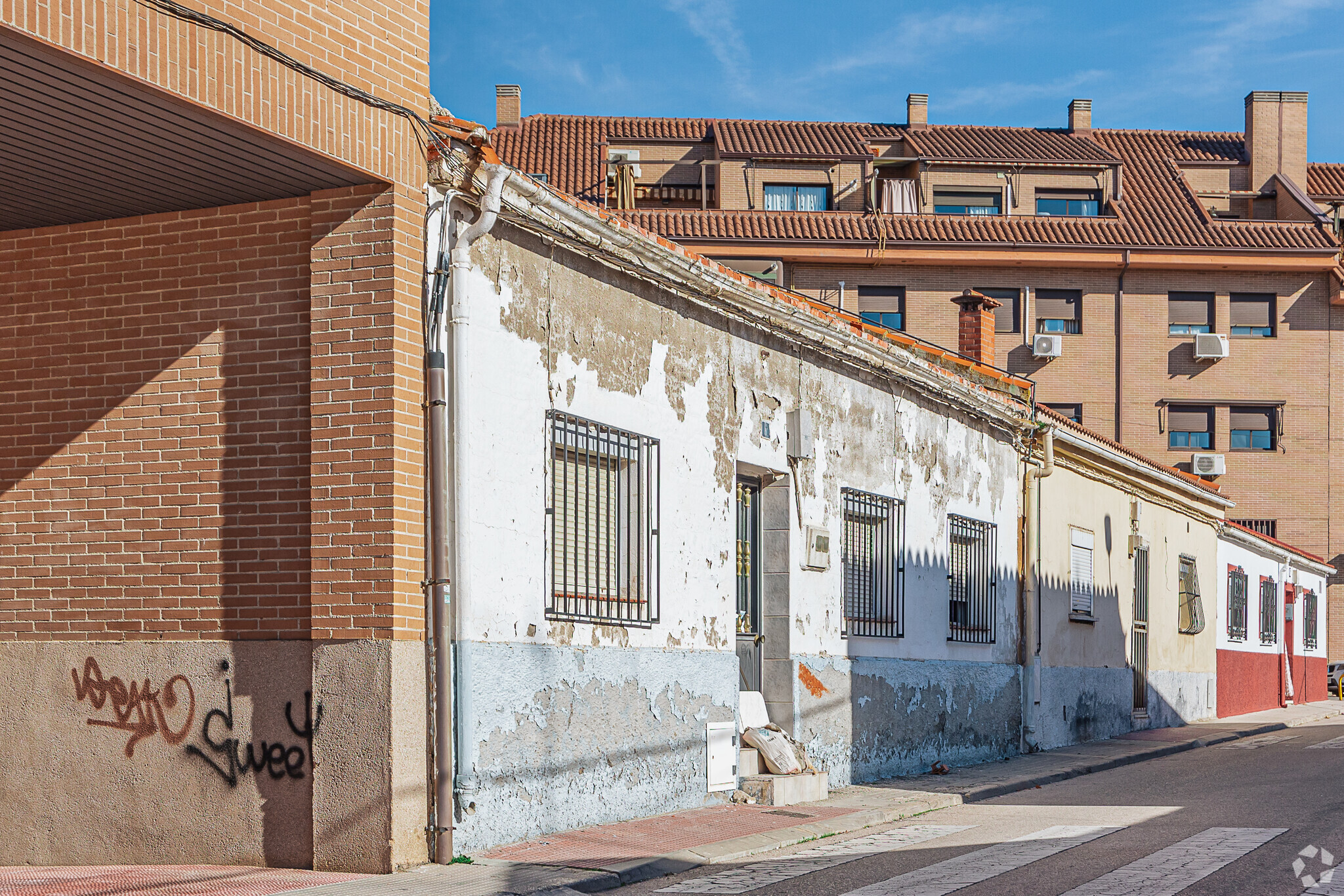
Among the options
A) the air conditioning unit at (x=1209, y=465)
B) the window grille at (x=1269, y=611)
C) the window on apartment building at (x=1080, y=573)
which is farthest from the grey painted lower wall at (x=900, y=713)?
the air conditioning unit at (x=1209, y=465)

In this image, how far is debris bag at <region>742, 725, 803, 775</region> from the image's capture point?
484 inches

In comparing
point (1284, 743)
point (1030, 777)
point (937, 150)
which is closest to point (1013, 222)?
point (937, 150)

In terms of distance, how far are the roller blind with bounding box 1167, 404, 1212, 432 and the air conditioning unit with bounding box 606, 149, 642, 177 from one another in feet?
51.8

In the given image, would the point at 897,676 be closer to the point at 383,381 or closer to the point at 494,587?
the point at 494,587

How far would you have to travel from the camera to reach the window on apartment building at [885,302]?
3816 centimetres

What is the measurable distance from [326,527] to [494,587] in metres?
1.17

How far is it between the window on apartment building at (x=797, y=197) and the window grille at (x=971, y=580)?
2294 centimetres

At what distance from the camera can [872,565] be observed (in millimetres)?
14750

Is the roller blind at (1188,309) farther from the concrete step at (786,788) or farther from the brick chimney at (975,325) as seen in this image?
the concrete step at (786,788)

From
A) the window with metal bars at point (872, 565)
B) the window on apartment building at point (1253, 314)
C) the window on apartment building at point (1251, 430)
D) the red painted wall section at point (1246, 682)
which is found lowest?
the red painted wall section at point (1246, 682)

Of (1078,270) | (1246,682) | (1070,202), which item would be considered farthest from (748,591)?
(1070,202)

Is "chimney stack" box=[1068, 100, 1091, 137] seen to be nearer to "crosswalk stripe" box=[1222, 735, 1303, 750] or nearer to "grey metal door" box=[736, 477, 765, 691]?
"crosswalk stripe" box=[1222, 735, 1303, 750]

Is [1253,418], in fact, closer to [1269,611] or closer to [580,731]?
[1269,611]

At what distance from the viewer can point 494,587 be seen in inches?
360
